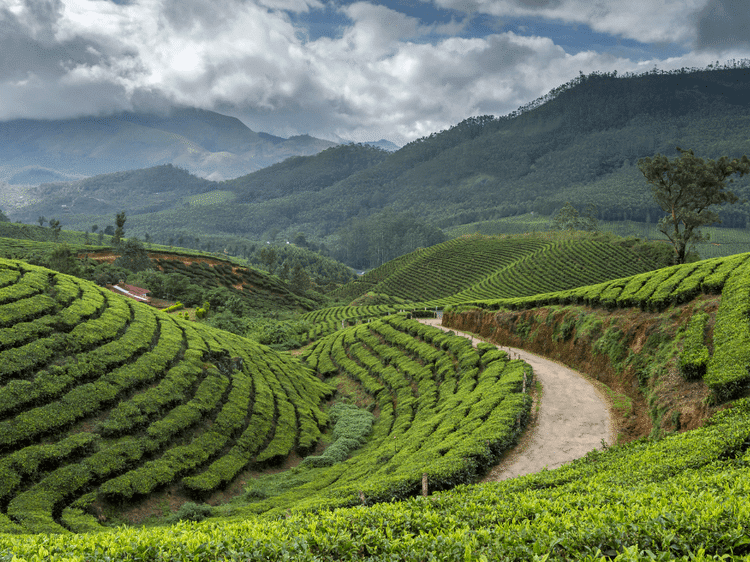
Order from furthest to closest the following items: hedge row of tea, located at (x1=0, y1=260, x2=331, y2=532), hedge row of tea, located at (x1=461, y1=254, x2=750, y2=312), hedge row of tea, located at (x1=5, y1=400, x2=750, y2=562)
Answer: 1. hedge row of tea, located at (x1=461, y1=254, x2=750, y2=312)
2. hedge row of tea, located at (x1=0, y1=260, x2=331, y2=532)
3. hedge row of tea, located at (x1=5, y1=400, x2=750, y2=562)

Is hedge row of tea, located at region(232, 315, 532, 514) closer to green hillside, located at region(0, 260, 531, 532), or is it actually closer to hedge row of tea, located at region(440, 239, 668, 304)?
green hillside, located at region(0, 260, 531, 532)

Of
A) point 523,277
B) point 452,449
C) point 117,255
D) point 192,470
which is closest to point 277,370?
point 192,470

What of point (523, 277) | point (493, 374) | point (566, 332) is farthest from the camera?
point (523, 277)

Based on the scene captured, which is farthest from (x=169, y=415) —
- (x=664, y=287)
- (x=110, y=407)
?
(x=664, y=287)

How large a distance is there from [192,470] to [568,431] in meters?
18.7

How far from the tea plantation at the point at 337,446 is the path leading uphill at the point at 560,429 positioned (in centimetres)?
90

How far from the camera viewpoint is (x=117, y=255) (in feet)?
328

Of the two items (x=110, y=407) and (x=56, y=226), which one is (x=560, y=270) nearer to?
(x=110, y=407)

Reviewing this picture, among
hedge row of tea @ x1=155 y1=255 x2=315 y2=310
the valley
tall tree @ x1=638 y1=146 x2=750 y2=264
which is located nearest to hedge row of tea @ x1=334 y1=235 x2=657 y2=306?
hedge row of tea @ x1=155 y1=255 x2=315 y2=310

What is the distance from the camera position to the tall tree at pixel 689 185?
143 ft

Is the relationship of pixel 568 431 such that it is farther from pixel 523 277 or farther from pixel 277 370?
pixel 523 277

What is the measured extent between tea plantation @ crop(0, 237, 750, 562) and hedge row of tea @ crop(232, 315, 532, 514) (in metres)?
0.15

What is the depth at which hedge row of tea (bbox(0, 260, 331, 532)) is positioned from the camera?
1731cm

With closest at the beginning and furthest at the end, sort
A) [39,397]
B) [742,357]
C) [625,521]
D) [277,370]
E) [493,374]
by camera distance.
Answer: [625,521], [742,357], [39,397], [493,374], [277,370]
